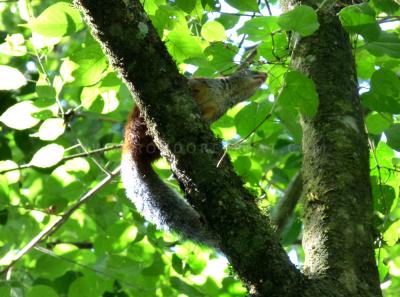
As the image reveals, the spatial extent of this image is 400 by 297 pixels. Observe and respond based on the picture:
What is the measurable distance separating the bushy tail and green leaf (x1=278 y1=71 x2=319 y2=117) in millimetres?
588

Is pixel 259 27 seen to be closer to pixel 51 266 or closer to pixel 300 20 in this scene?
pixel 300 20

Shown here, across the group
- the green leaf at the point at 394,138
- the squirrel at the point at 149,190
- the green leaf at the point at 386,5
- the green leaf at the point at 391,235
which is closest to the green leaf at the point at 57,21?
the squirrel at the point at 149,190

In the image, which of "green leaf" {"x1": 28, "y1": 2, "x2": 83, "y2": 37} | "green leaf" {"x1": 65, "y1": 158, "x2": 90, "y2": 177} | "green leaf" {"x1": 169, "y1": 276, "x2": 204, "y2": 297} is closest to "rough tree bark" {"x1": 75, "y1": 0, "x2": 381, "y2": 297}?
"green leaf" {"x1": 28, "y1": 2, "x2": 83, "y2": 37}

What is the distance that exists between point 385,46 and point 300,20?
1.30 ft

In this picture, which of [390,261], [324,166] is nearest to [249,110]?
[324,166]

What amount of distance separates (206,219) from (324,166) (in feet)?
1.89

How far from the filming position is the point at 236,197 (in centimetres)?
163

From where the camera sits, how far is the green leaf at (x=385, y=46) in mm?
1881

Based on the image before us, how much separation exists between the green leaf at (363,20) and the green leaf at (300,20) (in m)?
0.24

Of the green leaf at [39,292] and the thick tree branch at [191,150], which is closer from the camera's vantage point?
the thick tree branch at [191,150]

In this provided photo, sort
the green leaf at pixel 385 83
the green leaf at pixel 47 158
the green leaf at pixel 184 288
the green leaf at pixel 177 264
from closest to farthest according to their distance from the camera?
the green leaf at pixel 385 83
the green leaf at pixel 47 158
the green leaf at pixel 184 288
the green leaf at pixel 177 264

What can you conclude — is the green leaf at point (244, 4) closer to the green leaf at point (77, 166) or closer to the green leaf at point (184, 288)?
the green leaf at point (77, 166)

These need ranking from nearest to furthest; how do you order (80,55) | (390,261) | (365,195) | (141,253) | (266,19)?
(266,19)
(365,195)
(80,55)
(141,253)
(390,261)

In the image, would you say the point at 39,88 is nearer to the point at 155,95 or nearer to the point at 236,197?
the point at 155,95
